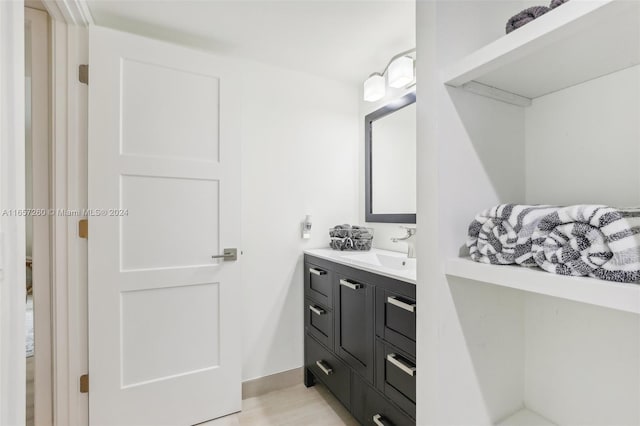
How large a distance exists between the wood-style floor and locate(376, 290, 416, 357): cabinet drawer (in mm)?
770

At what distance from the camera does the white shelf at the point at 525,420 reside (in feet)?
2.79

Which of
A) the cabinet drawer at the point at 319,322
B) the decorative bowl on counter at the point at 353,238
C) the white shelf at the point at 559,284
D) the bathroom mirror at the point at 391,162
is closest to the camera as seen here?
the white shelf at the point at 559,284

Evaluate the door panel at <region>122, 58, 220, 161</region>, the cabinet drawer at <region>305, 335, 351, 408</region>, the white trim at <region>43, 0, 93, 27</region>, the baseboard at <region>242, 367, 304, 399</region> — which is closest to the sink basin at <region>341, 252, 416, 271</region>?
the cabinet drawer at <region>305, 335, 351, 408</region>

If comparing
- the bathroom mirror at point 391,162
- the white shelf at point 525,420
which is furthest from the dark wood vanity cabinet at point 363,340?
the bathroom mirror at point 391,162

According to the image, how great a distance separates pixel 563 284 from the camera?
545mm

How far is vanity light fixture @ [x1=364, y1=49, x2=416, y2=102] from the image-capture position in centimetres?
184

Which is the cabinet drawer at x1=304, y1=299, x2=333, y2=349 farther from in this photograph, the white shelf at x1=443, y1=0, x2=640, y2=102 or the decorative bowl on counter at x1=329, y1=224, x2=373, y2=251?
the white shelf at x1=443, y1=0, x2=640, y2=102

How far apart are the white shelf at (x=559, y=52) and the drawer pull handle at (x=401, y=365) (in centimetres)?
100

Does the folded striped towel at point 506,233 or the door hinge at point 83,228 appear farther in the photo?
the door hinge at point 83,228

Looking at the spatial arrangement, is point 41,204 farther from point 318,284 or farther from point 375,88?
point 375,88

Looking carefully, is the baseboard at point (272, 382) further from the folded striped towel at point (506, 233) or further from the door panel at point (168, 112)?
the folded striped towel at point (506, 233)

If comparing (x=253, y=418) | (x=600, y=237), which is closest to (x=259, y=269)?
(x=253, y=418)

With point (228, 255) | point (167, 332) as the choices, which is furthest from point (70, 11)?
point (167, 332)

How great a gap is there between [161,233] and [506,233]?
1.63 m
